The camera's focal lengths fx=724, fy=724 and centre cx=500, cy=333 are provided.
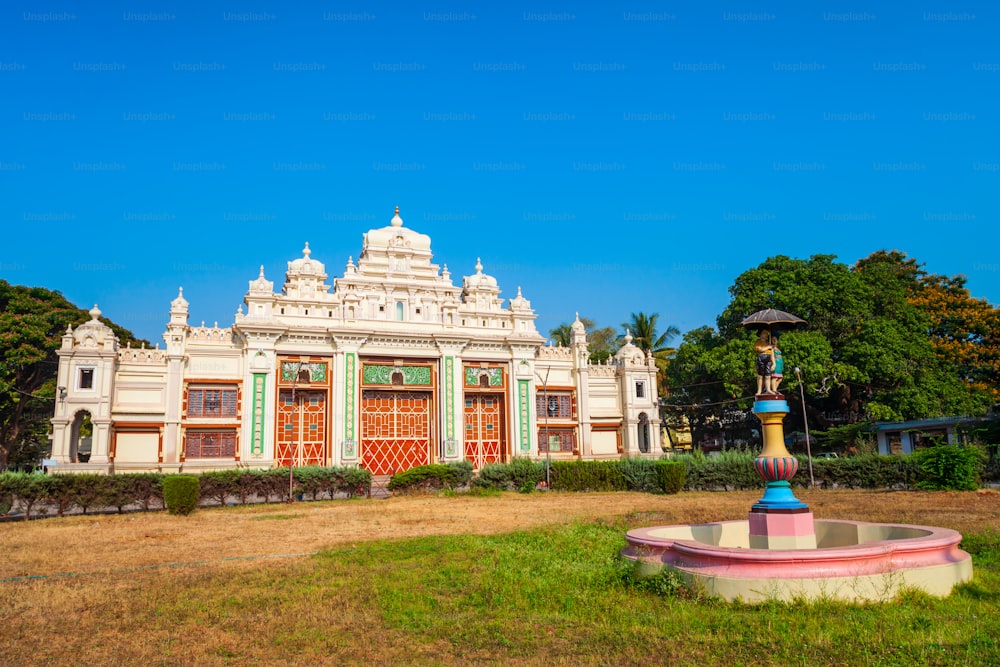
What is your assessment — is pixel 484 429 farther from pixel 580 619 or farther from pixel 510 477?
pixel 580 619

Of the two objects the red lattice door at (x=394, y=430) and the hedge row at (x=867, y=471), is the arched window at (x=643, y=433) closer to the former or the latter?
the hedge row at (x=867, y=471)

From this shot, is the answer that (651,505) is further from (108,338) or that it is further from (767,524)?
(108,338)

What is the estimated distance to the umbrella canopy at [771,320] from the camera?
11.6 m

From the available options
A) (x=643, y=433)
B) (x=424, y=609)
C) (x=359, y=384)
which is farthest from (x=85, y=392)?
(x=643, y=433)

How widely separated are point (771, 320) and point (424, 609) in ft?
22.7

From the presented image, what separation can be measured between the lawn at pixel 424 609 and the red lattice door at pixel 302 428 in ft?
61.1

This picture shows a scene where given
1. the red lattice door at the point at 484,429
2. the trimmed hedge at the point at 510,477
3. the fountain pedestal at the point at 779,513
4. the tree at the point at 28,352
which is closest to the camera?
the fountain pedestal at the point at 779,513

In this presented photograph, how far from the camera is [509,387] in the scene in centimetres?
4009

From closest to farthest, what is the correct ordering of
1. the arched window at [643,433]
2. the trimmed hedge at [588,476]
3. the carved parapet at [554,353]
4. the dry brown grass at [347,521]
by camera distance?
the dry brown grass at [347,521] → the trimmed hedge at [588,476] → the carved parapet at [554,353] → the arched window at [643,433]

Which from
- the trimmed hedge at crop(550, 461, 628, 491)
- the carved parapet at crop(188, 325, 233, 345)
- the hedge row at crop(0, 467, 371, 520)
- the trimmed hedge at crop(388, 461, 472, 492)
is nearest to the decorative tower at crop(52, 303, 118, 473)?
the carved parapet at crop(188, 325, 233, 345)

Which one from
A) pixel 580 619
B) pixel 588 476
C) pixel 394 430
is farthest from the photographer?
pixel 394 430

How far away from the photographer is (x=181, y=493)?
74.5 feet

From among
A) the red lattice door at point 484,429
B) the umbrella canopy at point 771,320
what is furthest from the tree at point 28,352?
the umbrella canopy at point 771,320

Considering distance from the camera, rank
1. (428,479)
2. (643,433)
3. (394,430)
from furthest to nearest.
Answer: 1. (643,433)
2. (394,430)
3. (428,479)
